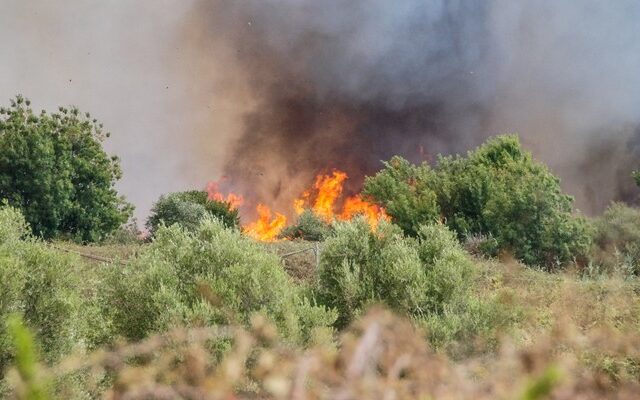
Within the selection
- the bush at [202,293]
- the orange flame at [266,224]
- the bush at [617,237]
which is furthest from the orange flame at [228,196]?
the bush at [202,293]

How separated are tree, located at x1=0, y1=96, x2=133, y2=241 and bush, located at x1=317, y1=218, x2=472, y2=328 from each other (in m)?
25.4

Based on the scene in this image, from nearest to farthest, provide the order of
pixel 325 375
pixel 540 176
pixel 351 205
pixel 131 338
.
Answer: pixel 325 375 → pixel 131 338 → pixel 540 176 → pixel 351 205

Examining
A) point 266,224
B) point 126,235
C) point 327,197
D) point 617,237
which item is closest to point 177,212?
point 126,235

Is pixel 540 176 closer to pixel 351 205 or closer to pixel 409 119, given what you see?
pixel 351 205

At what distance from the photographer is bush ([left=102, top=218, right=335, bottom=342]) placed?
1538cm

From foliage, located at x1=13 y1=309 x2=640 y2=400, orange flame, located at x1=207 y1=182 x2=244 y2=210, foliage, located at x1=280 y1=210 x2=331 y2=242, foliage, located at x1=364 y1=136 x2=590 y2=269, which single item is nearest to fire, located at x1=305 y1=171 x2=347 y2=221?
orange flame, located at x1=207 y1=182 x2=244 y2=210

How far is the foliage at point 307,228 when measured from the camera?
2062 inches

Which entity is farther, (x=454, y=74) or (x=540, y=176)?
(x=454, y=74)

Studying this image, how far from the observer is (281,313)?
16.1 meters

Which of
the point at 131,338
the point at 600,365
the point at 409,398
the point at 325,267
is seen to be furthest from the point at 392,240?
the point at 409,398

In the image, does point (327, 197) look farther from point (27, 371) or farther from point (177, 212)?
point (27, 371)

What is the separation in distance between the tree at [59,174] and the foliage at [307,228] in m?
14.6

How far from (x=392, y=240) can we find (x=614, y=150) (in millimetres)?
54202

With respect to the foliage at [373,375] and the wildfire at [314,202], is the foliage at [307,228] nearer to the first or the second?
the wildfire at [314,202]
